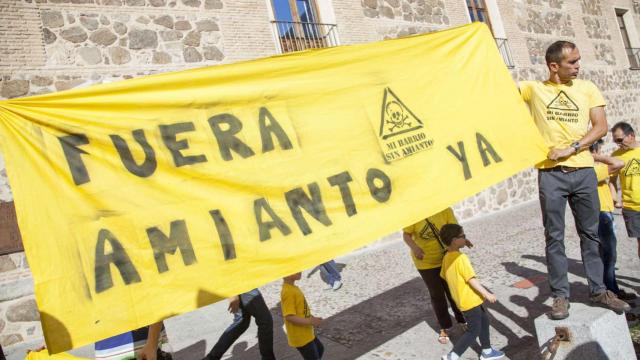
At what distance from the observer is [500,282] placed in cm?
577

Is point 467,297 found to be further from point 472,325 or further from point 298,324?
point 298,324

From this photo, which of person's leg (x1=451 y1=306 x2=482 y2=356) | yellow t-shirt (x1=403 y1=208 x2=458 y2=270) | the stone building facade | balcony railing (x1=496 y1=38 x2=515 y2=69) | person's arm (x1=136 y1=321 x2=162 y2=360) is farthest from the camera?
balcony railing (x1=496 y1=38 x2=515 y2=69)

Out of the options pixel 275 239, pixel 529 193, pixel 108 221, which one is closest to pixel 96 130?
pixel 108 221

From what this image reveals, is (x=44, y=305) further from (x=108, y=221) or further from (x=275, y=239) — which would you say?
(x=275, y=239)

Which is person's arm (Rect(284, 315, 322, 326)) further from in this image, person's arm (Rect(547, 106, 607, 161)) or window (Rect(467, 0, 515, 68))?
window (Rect(467, 0, 515, 68))

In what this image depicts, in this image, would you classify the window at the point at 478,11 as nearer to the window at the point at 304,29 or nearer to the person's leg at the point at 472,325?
the window at the point at 304,29

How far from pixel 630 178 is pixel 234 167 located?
4.35 metres

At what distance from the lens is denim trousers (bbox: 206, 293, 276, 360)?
171 inches

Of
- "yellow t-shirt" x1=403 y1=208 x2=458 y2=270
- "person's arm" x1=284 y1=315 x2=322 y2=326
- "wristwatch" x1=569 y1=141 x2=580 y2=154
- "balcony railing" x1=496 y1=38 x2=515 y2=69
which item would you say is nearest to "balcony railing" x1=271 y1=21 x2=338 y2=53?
"balcony railing" x1=496 y1=38 x2=515 y2=69

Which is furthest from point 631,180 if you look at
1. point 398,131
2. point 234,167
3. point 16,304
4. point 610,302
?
point 16,304

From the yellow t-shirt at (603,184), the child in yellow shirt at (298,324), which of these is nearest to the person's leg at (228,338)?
the child in yellow shirt at (298,324)

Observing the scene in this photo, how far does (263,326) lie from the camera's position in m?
4.35

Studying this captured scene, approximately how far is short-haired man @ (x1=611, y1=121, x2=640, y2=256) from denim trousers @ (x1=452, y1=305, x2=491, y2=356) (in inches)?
87.7

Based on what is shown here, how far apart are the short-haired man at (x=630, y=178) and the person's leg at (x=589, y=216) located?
1.69 meters
